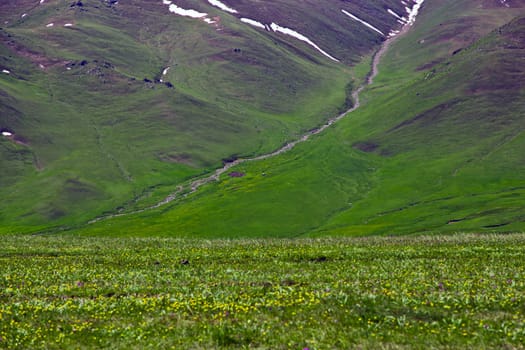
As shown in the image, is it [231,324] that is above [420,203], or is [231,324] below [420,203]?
above

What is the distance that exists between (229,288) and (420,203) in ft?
424

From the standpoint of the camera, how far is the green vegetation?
15625mm

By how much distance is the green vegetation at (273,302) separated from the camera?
1562 centimetres

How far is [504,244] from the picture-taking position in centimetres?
3809

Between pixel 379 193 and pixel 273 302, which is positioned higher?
pixel 273 302

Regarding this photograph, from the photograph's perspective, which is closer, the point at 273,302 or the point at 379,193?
the point at 273,302

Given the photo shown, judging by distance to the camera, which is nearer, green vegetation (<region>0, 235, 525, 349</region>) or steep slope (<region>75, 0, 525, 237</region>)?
green vegetation (<region>0, 235, 525, 349</region>)

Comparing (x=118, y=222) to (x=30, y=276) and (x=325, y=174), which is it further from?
(x=30, y=276)

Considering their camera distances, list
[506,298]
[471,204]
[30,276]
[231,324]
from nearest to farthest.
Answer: [231,324] < [506,298] < [30,276] < [471,204]

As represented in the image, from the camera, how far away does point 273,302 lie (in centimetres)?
1922

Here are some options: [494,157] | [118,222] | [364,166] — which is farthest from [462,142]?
[118,222]

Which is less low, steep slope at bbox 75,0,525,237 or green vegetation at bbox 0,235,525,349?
green vegetation at bbox 0,235,525,349

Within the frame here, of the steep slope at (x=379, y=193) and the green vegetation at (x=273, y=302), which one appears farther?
the steep slope at (x=379, y=193)

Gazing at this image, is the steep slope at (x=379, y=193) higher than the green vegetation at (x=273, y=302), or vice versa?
the green vegetation at (x=273, y=302)
